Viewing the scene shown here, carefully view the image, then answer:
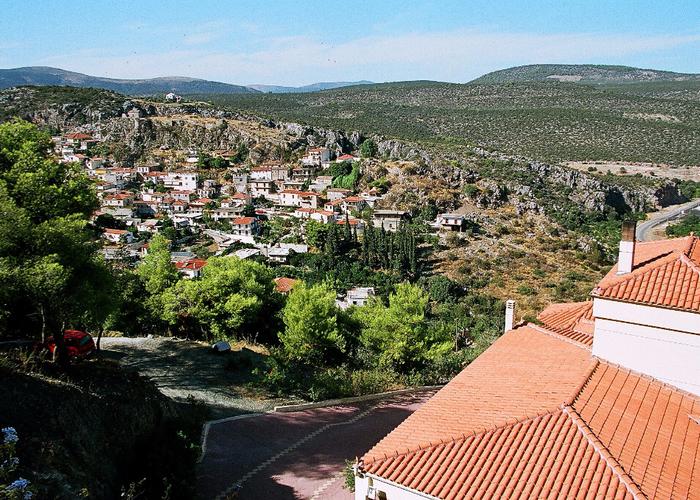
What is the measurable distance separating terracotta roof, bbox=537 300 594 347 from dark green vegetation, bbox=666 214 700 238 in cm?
6721

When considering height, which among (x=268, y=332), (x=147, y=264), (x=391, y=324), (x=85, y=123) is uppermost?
(x=85, y=123)

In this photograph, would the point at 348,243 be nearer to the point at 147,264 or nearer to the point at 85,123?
the point at 147,264

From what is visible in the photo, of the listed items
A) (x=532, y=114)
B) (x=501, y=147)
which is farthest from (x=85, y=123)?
(x=532, y=114)

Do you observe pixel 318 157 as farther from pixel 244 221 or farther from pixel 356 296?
pixel 356 296

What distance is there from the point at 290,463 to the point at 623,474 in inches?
294

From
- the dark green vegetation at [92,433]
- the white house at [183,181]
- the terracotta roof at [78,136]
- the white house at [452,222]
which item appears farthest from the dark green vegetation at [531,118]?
the dark green vegetation at [92,433]

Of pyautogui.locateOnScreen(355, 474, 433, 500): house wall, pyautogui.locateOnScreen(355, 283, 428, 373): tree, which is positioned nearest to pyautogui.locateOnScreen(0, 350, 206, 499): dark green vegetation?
pyautogui.locateOnScreen(355, 474, 433, 500): house wall

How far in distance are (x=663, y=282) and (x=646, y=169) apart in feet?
365

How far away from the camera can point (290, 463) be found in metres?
12.5

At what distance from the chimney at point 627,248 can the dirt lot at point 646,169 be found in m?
101

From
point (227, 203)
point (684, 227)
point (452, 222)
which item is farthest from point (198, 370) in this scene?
point (684, 227)

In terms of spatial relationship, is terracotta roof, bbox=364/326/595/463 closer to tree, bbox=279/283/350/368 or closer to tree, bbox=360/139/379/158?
tree, bbox=279/283/350/368

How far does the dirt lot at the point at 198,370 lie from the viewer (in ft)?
52.2

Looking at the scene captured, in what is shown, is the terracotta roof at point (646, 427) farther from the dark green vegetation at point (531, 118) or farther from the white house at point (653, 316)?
the dark green vegetation at point (531, 118)
